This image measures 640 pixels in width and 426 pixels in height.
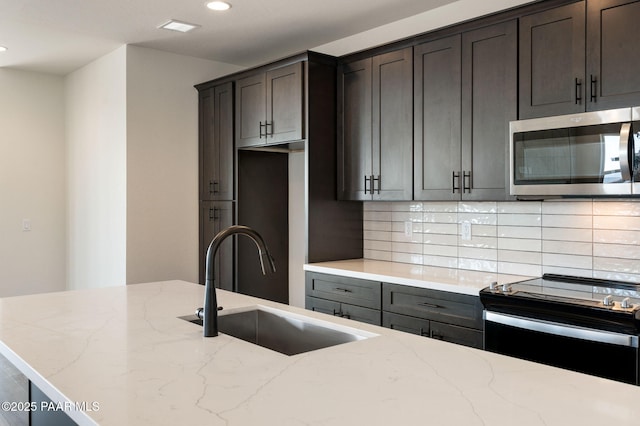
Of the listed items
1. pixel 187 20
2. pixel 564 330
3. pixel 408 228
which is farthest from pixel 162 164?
pixel 564 330

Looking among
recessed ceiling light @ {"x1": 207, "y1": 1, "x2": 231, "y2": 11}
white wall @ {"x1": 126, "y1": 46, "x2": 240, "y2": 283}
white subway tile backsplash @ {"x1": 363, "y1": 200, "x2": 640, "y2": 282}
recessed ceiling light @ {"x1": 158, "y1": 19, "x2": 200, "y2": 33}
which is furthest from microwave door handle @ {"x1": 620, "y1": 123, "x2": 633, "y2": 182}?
white wall @ {"x1": 126, "y1": 46, "x2": 240, "y2": 283}

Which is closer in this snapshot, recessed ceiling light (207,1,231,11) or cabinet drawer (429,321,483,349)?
cabinet drawer (429,321,483,349)

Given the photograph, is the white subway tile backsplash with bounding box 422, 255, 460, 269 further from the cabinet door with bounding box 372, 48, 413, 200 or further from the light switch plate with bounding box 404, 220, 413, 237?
the cabinet door with bounding box 372, 48, 413, 200

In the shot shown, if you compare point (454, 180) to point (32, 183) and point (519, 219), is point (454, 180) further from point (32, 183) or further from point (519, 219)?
point (32, 183)

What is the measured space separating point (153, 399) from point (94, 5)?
3.12 meters

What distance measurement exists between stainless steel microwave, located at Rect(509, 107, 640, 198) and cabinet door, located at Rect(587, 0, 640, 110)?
3.4 inches

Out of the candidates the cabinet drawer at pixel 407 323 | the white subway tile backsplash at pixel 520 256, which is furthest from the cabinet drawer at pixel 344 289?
the white subway tile backsplash at pixel 520 256

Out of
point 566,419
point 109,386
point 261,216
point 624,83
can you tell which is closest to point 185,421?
point 109,386

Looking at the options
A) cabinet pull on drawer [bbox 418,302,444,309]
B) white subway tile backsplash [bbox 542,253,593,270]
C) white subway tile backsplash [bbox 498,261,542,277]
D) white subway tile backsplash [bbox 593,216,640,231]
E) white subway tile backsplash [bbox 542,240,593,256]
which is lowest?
cabinet pull on drawer [bbox 418,302,444,309]

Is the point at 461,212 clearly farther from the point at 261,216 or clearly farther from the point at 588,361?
the point at 261,216

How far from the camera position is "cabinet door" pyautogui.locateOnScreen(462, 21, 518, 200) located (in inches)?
116

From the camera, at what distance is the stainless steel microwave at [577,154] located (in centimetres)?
241

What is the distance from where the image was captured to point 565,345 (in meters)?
2.38

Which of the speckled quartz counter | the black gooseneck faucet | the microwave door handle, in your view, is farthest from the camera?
the microwave door handle
